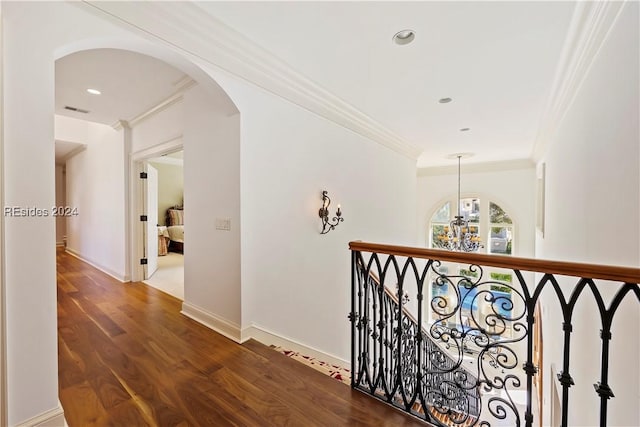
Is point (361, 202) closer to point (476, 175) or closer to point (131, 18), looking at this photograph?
point (131, 18)

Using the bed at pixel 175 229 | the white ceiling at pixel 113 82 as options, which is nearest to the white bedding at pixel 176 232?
the bed at pixel 175 229

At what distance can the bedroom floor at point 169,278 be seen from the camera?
3.85 m

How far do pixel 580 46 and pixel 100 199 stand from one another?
6.43m

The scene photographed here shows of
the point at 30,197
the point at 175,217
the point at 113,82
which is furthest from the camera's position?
the point at 175,217

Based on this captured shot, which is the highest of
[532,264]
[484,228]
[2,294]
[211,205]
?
[211,205]

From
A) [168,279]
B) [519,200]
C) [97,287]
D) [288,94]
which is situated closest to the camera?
[288,94]

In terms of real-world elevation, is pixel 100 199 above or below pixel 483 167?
below

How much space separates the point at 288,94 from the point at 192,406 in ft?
8.75

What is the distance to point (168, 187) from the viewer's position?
797 centimetres

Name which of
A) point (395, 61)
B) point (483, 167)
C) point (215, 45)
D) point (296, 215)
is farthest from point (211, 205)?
point (483, 167)

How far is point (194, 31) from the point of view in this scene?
1.87 m

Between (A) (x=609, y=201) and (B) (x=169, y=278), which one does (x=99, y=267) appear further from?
(A) (x=609, y=201)

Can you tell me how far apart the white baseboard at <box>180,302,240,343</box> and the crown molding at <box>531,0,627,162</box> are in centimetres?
331

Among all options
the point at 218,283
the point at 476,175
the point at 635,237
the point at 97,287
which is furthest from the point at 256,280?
the point at 476,175
